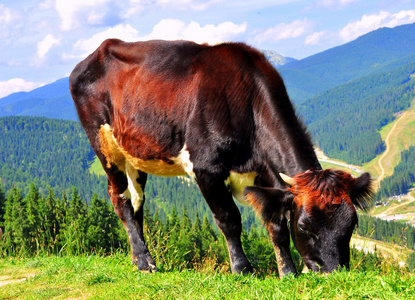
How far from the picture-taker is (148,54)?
7605mm

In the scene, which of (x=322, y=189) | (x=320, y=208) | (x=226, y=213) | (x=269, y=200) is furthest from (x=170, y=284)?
(x=322, y=189)

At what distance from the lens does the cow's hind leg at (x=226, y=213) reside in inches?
239

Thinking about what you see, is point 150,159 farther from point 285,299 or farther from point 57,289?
point 285,299

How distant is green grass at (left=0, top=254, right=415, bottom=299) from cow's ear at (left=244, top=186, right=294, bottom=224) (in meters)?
0.90

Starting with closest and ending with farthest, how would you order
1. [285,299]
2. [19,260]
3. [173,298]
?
[285,299]
[173,298]
[19,260]

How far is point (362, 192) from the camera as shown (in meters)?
5.39

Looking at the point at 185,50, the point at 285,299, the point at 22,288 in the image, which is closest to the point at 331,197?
the point at 285,299

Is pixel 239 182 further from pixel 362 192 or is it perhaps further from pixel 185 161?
pixel 362 192

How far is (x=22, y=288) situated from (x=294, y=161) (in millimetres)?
Answer: 4684

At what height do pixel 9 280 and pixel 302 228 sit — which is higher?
pixel 302 228

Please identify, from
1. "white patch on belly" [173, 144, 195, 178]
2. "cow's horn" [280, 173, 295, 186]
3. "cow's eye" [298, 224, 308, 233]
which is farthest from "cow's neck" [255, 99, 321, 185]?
"white patch on belly" [173, 144, 195, 178]

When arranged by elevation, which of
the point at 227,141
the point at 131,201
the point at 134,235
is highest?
the point at 227,141

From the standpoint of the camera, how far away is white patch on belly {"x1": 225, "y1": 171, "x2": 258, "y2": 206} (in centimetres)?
613

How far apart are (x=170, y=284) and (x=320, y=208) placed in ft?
6.92
